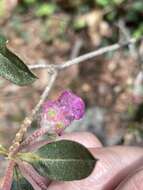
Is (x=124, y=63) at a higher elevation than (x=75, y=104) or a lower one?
lower

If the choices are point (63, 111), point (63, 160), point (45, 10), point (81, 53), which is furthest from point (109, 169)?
point (45, 10)

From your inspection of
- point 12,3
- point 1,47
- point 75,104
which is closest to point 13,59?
point 1,47

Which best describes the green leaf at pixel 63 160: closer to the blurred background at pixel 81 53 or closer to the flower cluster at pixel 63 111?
the flower cluster at pixel 63 111

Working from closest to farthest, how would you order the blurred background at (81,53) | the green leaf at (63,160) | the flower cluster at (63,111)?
the green leaf at (63,160) → the flower cluster at (63,111) → the blurred background at (81,53)

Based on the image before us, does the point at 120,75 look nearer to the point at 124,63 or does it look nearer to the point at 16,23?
the point at 124,63

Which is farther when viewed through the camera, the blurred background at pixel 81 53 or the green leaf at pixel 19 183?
the blurred background at pixel 81 53

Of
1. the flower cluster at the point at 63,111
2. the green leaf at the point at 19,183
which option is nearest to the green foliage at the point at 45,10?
the flower cluster at the point at 63,111

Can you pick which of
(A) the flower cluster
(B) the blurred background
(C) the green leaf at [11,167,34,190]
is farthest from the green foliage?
(C) the green leaf at [11,167,34,190]
